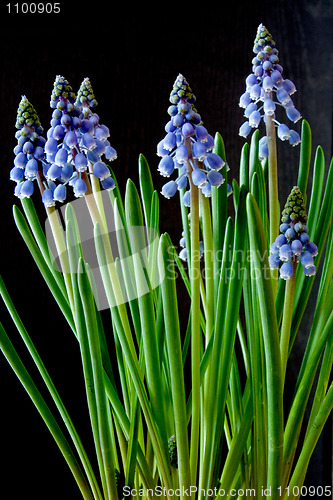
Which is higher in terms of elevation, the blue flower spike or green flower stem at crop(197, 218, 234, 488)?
the blue flower spike

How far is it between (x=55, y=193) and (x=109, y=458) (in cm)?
26

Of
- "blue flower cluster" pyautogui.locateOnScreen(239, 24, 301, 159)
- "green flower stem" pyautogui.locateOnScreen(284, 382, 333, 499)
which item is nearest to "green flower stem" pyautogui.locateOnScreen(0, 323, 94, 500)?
"green flower stem" pyautogui.locateOnScreen(284, 382, 333, 499)

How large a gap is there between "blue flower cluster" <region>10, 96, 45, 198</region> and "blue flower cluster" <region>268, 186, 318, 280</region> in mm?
246

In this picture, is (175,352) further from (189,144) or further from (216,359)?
(189,144)

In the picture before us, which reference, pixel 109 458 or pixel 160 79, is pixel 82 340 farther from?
pixel 160 79

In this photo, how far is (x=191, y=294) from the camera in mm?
490

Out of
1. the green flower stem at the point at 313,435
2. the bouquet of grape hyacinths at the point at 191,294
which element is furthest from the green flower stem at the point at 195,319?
the green flower stem at the point at 313,435

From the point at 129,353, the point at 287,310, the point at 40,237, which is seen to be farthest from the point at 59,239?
the point at 287,310

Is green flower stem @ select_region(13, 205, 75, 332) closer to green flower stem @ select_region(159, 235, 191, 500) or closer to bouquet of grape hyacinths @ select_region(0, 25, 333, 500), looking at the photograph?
bouquet of grape hyacinths @ select_region(0, 25, 333, 500)

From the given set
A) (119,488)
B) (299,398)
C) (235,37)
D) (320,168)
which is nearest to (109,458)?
(119,488)

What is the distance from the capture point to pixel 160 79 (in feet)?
2.77

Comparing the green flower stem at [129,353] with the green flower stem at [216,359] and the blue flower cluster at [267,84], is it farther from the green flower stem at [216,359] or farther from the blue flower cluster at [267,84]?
the blue flower cluster at [267,84]

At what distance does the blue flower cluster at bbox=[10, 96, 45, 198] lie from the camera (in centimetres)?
48

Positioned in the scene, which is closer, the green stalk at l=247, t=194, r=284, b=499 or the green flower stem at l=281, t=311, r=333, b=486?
the green stalk at l=247, t=194, r=284, b=499
